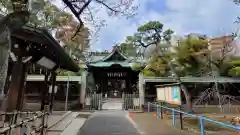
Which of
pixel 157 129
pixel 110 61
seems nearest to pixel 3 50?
pixel 157 129

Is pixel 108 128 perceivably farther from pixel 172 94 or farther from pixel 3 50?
pixel 3 50

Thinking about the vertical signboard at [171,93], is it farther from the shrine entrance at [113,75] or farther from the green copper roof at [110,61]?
the green copper roof at [110,61]

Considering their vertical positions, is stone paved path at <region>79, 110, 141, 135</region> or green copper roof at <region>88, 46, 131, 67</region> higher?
green copper roof at <region>88, 46, 131, 67</region>

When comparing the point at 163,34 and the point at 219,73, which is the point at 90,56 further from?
the point at 219,73

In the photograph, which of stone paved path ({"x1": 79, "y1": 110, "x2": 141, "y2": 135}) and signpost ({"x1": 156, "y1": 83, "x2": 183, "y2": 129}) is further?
signpost ({"x1": 156, "y1": 83, "x2": 183, "y2": 129})

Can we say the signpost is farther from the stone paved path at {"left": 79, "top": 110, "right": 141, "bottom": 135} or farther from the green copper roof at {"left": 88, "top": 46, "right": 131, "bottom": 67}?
the green copper roof at {"left": 88, "top": 46, "right": 131, "bottom": 67}

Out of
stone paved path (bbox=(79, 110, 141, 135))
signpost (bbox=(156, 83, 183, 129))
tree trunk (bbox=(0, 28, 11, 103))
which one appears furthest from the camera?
signpost (bbox=(156, 83, 183, 129))

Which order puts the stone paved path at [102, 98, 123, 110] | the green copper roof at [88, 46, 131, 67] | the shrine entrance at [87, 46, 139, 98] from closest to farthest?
the stone paved path at [102, 98, 123, 110] < the green copper roof at [88, 46, 131, 67] < the shrine entrance at [87, 46, 139, 98]

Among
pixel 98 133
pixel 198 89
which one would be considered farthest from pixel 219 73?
pixel 98 133

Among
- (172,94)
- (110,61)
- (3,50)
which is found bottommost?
(172,94)

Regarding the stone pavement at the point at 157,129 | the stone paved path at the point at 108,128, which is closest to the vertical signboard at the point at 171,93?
the stone pavement at the point at 157,129

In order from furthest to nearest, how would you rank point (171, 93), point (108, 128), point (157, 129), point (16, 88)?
point (171, 93)
point (108, 128)
point (157, 129)
point (16, 88)

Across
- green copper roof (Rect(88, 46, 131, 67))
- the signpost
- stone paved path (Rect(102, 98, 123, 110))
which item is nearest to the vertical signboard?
the signpost

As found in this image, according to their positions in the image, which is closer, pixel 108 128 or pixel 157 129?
pixel 157 129
